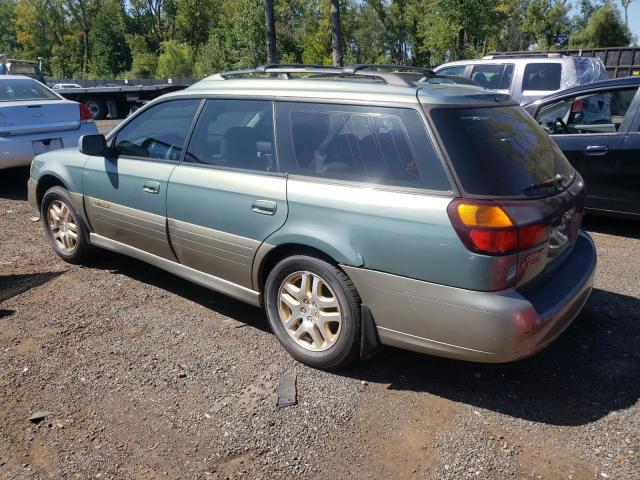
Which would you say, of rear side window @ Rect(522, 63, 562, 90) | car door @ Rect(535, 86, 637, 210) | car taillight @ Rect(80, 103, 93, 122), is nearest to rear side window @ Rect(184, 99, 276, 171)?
car door @ Rect(535, 86, 637, 210)

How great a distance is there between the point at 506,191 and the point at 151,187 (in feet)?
8.45

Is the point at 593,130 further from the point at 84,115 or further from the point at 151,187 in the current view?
the point at 84,115

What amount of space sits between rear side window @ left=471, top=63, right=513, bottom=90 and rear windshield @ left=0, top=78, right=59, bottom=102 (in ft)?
24.5

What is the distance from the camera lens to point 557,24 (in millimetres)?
48656

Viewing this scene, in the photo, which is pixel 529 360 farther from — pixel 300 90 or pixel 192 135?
pixel 192 135

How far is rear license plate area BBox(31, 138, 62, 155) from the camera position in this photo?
8.03 m

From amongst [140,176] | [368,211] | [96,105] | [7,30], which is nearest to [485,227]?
[368,211]

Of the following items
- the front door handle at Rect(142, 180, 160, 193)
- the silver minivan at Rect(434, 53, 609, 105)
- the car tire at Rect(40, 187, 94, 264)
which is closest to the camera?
Answer: the front door handle at Rect(142, 180, 160, 193)

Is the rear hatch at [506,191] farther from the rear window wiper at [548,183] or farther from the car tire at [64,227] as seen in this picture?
the car tire at [64,227]

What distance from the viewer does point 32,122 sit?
8062mm

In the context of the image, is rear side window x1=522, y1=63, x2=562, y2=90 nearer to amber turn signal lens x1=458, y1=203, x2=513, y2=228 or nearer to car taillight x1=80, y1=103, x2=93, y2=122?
car taillight x1=80, y1=103, x2=93, y2=122

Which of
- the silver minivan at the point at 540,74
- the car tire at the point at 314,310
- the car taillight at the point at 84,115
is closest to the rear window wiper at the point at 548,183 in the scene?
the car tire at the point at 314,310

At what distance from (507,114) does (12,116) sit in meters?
7.05

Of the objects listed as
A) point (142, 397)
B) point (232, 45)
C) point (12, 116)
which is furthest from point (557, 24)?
point (142, 397)
